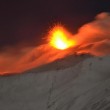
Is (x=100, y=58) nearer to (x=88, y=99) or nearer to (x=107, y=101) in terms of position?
(x=88, y=99)

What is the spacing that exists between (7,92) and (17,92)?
9.74 feet

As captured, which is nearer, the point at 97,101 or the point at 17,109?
the point at 97,101

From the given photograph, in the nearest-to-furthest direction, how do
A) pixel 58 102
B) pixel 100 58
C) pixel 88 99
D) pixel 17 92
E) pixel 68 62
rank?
pixel 88 99, pixel 58 102, pixel 100 58, pixel 17 92, pixel 68 62

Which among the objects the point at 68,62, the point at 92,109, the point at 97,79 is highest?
the point at 68,62

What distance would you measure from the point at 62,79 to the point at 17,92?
10.5 metres

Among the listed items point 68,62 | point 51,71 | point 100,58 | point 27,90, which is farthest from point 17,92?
point 68,62

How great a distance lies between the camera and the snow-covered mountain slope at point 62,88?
8750 cm

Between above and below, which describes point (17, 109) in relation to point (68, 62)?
below

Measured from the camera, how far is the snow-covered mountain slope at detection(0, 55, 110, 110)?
287 feet

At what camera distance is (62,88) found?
4242 inches

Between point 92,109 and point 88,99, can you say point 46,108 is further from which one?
point 92,109

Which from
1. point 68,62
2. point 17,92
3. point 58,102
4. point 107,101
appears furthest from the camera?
point 68,62

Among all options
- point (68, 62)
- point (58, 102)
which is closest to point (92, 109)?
point (58, 102)

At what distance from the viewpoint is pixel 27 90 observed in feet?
390
